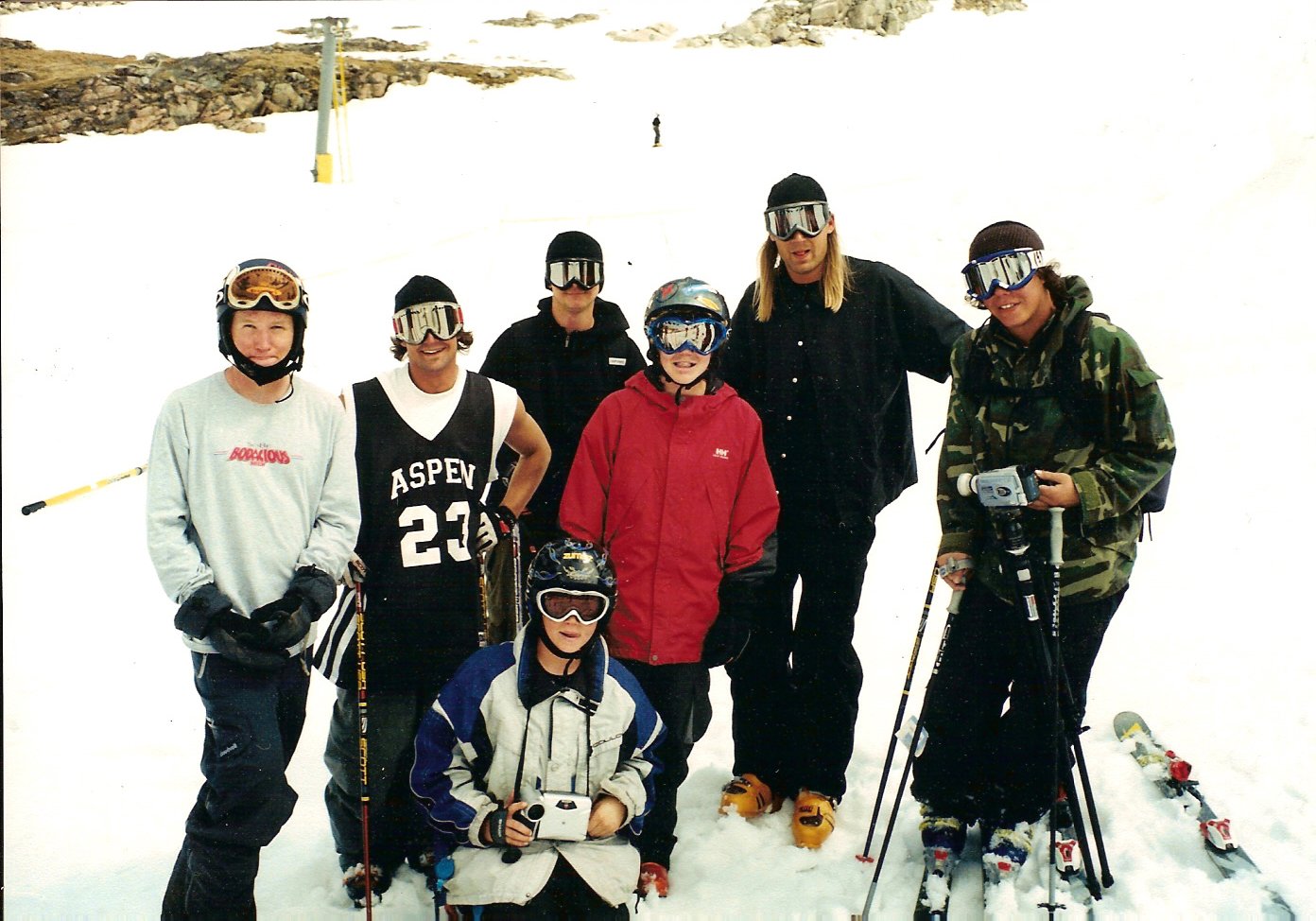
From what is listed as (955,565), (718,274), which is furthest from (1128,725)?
(718,274)

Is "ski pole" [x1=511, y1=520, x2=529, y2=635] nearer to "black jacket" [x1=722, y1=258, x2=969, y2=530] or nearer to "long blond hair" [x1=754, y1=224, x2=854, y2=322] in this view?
"black jacket" [x1=722, y1=258, x2=969, y2=530]

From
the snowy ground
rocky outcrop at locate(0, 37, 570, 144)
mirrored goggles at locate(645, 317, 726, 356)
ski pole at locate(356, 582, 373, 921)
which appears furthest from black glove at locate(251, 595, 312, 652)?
rocky outcrop at locate(0, 37, 570, 144)

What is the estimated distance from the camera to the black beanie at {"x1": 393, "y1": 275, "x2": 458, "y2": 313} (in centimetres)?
383

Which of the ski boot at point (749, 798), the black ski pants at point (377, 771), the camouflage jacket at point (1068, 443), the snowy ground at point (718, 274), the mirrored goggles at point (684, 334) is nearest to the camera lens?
the camouflage jacket at point (1068, 443)

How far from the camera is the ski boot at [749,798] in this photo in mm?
4438

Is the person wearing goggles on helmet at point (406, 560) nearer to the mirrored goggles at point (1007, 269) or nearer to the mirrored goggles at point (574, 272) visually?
the mirrored goggles at point (574, 272)

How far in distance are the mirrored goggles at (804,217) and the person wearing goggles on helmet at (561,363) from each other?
85cm

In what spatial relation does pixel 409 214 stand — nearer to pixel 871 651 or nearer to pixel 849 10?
pixel 849 10

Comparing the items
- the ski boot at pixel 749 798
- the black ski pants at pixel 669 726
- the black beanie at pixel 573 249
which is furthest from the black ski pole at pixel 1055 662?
the black beanie at pixel 573 249

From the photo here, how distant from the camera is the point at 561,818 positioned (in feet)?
10.6

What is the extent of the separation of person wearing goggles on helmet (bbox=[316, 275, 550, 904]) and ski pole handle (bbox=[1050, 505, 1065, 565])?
6.80 ft

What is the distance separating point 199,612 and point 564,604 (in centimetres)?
111

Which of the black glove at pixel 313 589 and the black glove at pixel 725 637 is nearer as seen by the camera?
the black glove at pixel 313 589

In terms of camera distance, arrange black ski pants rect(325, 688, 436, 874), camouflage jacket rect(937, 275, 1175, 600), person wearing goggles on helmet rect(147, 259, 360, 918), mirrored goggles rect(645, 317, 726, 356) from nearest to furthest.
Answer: person wearing goggles on helmet rect(147, 259, 360, 918) < camouflage jacket rect(937, 275, 1175, 600) < black ski pants rect(325, 688, 436, 874) < mirrored goggles rect(645, 317, 726, 356)
